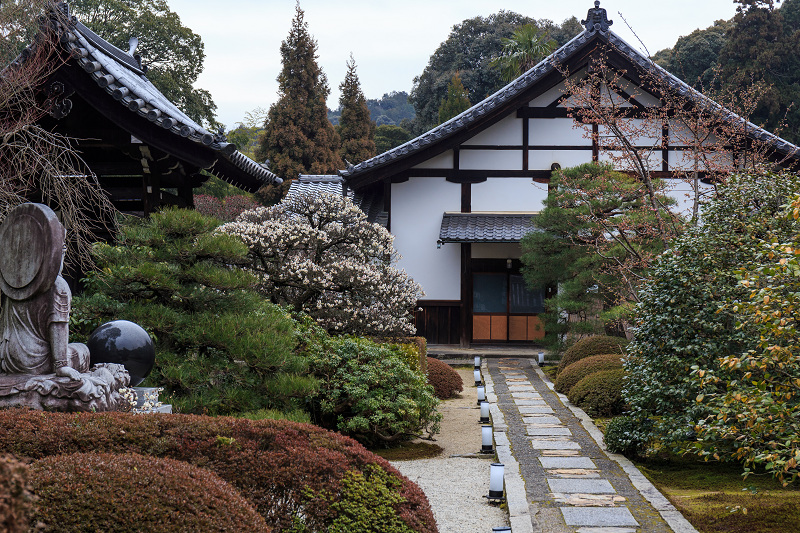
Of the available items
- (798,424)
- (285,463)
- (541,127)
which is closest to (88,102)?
(285,463)

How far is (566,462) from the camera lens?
8430 mm

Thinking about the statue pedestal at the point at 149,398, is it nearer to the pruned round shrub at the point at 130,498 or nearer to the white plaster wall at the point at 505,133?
the pruned round shrub at the point at 130,498

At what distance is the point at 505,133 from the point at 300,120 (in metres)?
16.5

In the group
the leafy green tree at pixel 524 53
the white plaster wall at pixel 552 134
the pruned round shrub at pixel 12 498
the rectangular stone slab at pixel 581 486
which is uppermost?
the leafy green tree at pixel 524 53

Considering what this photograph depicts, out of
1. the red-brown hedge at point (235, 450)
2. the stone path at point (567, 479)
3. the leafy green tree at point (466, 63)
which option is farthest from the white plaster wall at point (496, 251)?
the leafy green tree at point (466, 63)

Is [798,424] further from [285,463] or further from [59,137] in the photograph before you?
[59,137]

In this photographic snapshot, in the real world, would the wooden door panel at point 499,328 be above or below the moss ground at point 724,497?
above

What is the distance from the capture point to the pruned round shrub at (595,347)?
13.6 m

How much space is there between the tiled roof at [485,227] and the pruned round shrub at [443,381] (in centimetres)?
467

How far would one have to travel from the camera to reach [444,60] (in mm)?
45219

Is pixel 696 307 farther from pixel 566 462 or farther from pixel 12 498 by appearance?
pixel 12 498

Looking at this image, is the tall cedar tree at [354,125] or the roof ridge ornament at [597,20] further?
the tall cedar tree at [354,125]

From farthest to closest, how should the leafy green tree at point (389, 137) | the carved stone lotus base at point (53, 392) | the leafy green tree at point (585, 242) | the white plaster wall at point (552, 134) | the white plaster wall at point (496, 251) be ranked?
the leafy green tree at point (389, 137) < the white plaster wall at point (496, 251) < the white plaster wall at point (552, 134) < the leafy green tree at point (585, 242) < the carved stone lotus base at point (53, 392)

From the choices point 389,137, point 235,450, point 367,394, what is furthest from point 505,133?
point 389,137
